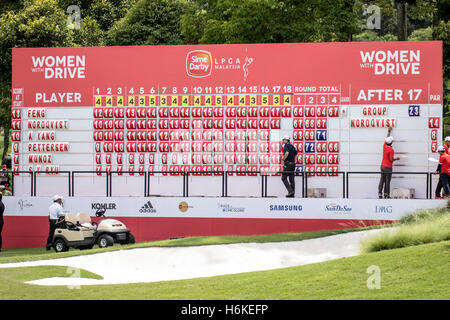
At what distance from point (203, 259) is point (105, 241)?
4.92 m

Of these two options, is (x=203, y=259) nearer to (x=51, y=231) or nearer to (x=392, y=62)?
(x=51, y=231)

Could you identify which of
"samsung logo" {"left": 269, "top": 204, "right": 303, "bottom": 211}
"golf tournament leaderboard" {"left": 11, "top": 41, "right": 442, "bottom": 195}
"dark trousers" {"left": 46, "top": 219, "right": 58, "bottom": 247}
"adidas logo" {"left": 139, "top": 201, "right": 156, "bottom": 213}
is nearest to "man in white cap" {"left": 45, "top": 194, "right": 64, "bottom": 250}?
"dark trousers" {"left": 46, "top": 219, "right": 58, "bottom": 247}

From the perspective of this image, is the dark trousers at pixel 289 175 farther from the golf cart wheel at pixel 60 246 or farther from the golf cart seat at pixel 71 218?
the golf cart wheel at pixel 60 246

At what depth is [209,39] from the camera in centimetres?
4931

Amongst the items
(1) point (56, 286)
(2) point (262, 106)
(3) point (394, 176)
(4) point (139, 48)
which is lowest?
(1) point (56, 286)

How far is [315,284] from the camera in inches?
660

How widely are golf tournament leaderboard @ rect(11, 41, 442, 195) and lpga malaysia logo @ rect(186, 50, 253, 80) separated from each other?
3 cm

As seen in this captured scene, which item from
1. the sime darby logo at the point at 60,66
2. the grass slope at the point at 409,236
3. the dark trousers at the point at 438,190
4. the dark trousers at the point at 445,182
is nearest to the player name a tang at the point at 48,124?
the sime darby logo at the point at 60,66

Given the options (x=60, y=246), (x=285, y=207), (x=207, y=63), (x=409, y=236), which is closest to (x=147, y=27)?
(x=207, y=63)

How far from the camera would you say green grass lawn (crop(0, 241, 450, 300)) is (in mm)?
15805

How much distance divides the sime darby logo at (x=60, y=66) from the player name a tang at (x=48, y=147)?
2.35m

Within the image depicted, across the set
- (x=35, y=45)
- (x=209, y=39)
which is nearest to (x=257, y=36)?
(x=209, y=39)
